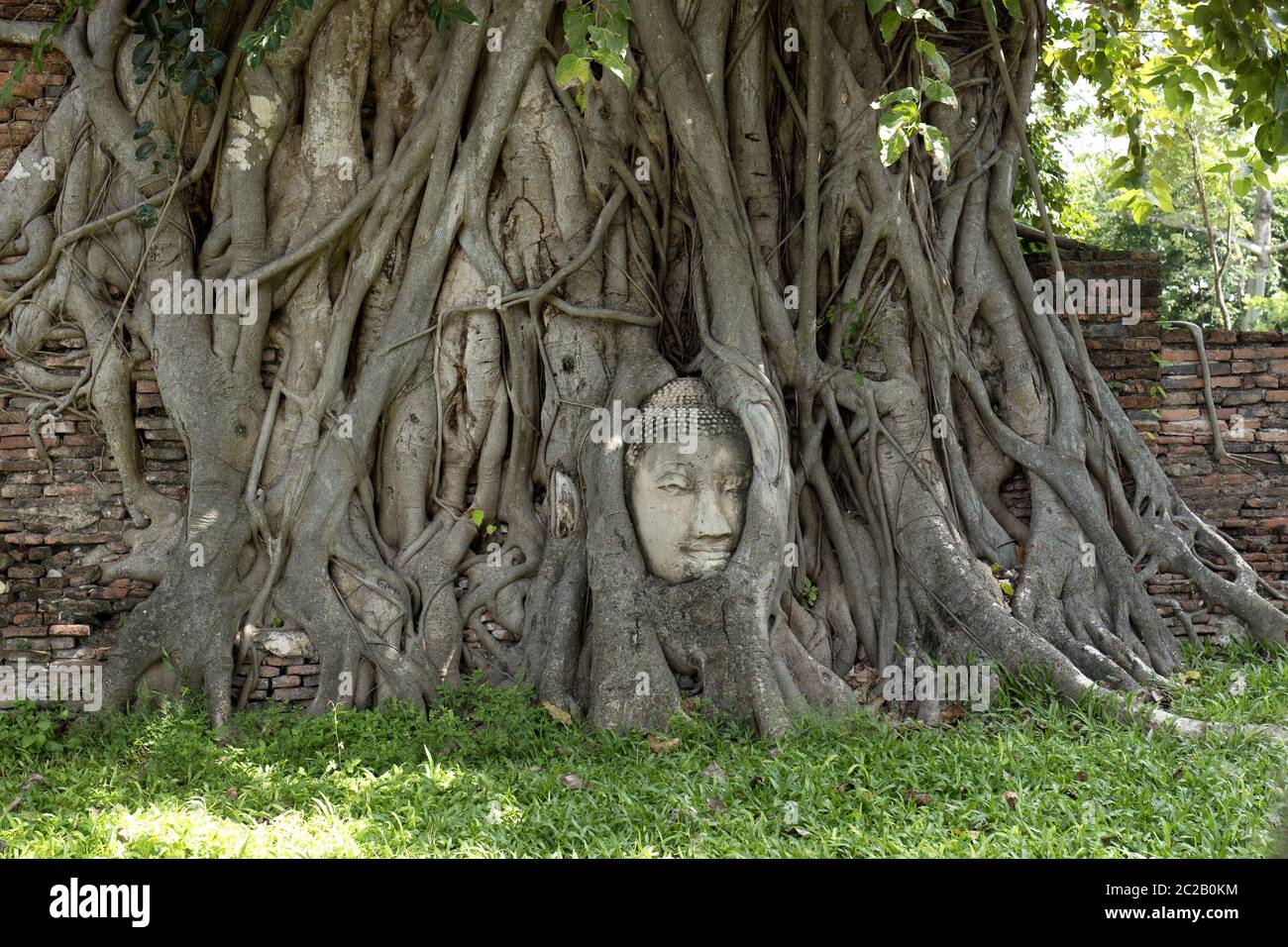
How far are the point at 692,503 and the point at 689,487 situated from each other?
7 cm

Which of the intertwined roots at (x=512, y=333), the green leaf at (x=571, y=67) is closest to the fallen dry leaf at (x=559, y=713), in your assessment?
the intertwined roots at (x=512, y=333)

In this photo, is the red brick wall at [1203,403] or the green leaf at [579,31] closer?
the green leaf at [579,31]

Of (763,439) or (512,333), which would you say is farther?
(512,333)

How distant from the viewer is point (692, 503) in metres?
4.85

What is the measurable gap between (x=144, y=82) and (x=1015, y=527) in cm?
450

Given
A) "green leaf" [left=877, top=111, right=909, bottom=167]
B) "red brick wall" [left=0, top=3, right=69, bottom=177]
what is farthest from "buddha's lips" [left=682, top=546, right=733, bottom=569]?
"red brick wall" [left=0, top=3, right=69, bottom=177]

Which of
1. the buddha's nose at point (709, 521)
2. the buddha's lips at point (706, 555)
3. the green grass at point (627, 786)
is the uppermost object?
the buddha's nose at point (709, 521)

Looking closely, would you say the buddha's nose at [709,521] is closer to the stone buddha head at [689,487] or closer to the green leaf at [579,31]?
the stone buddha head at [689,487]

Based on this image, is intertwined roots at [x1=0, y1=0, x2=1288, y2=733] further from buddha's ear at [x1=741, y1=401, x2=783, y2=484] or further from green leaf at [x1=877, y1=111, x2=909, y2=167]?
green leaf at [x1=877, y1=111, x2=909, y2=167]

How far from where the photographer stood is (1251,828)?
11.6 ft

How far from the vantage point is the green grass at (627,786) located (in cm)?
350

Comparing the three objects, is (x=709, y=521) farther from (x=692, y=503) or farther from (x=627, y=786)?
(x=627, y=786)

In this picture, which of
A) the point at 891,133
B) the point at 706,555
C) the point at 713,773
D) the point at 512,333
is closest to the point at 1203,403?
the point at 891,133

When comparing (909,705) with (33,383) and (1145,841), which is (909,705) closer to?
(1145,841)
